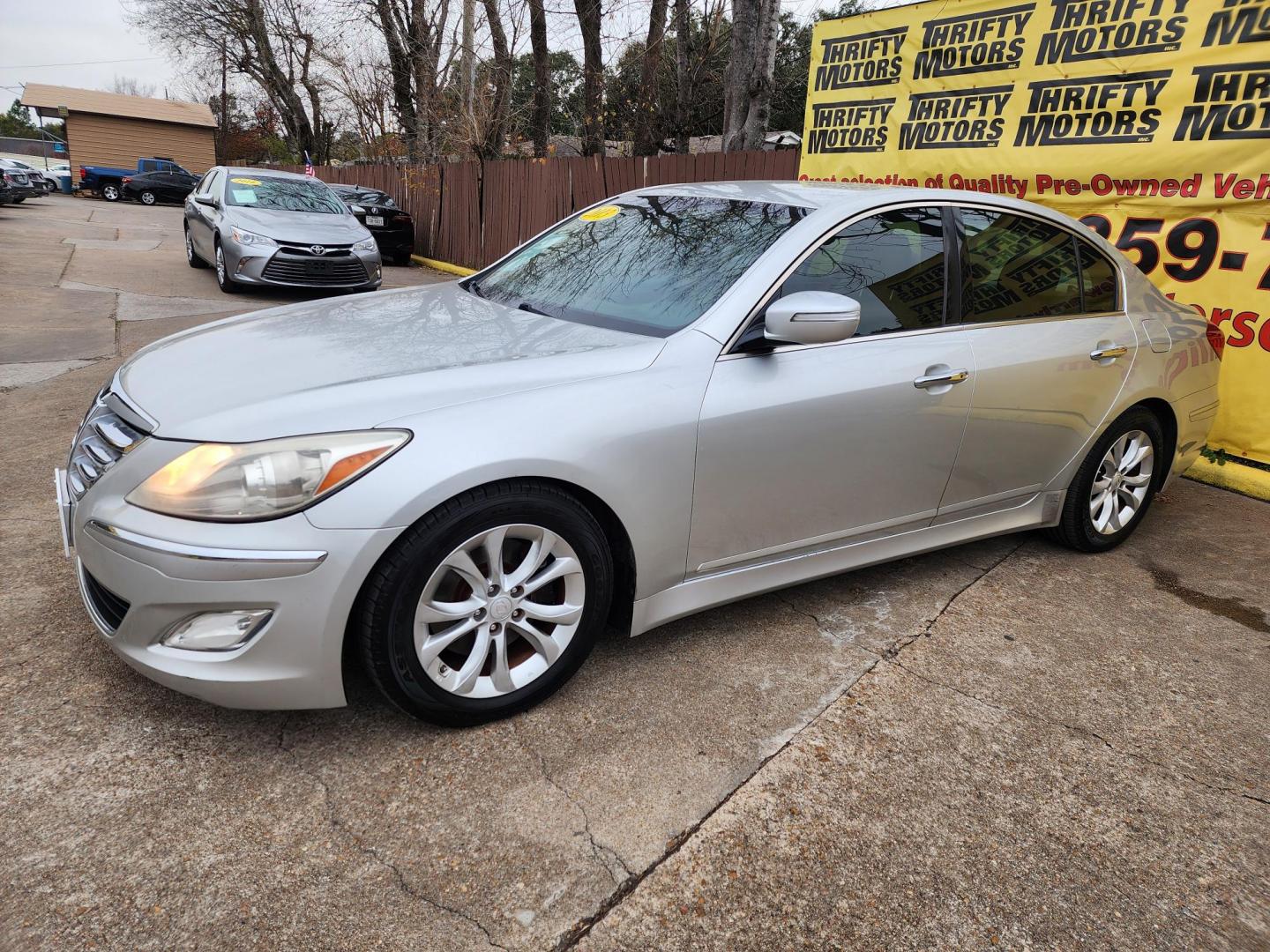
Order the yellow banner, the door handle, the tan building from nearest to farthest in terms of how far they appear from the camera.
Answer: the door handle
the yellow banner
the tan building

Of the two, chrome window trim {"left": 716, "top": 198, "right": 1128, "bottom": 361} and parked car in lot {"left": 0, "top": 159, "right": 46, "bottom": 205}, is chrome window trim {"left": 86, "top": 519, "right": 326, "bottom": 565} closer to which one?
chrome window trim {"left": 716, "top": 198, "right": 1128, "bottom": 361}

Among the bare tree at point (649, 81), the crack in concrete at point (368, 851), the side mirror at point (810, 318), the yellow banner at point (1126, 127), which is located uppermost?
the bare tree at point (649, 81)

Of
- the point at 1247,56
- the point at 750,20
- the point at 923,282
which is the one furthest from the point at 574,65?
the point at 923,282

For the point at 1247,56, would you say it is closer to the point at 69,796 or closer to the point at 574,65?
the point at 69,796

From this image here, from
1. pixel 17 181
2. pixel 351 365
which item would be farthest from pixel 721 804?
pixel 17 181

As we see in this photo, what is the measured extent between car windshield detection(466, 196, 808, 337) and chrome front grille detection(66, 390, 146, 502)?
4.51ft

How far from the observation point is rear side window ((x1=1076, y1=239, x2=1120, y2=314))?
3.75 m

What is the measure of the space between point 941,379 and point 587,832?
6.48ft

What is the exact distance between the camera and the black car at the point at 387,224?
47.7 feet

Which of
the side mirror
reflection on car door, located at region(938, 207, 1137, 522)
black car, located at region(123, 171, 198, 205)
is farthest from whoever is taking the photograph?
black car, located at region(123, 171, 198, 205)

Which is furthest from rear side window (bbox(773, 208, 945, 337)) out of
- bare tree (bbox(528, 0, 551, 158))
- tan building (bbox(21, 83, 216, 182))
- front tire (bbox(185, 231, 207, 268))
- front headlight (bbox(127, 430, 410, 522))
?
tan building (bbox(21, 83, 216, 182))

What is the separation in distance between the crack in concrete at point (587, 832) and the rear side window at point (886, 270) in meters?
1.63

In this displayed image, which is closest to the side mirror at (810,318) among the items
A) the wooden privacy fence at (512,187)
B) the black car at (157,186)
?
the wooden privacy fence at (512,187)

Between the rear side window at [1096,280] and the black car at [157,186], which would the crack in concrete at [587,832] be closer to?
the rear side window at [1096,280]
